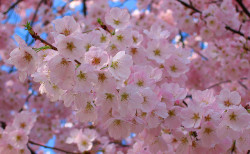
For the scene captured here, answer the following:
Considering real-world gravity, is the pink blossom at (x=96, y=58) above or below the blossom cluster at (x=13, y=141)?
above

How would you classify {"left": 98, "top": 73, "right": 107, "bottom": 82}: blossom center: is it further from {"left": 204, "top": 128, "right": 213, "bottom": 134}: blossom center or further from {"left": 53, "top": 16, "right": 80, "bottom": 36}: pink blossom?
{"left": 204, "top": 128, "right": 213, "bottom": 134}: blossom center

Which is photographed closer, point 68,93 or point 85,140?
point 68,93

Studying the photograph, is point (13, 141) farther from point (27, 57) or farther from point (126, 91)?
point (126, 91)

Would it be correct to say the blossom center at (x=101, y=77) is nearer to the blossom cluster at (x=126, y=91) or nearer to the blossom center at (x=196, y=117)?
the blossom cluster at (x=126, y=91)

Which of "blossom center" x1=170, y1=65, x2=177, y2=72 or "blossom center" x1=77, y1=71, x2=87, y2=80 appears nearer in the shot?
"blossom center" x1=77, y1=71, x2=87, y2=80

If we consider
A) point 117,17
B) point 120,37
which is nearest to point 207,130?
point 120,37

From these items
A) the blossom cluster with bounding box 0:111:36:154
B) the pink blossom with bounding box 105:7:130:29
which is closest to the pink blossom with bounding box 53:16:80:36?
the pink blossom with bounding box 105:7:130:29

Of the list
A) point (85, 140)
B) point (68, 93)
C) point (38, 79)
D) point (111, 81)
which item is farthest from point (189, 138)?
point (85, 140)

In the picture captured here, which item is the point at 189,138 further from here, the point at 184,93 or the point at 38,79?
the point at 38,79

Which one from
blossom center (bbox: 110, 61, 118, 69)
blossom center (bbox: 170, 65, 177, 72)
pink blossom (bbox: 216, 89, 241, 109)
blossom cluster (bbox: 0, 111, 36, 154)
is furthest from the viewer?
blossom center (bbox: 170, 65, 177, 72)

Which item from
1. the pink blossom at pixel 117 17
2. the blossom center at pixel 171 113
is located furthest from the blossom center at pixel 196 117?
the pink blossom at pixel 117 17

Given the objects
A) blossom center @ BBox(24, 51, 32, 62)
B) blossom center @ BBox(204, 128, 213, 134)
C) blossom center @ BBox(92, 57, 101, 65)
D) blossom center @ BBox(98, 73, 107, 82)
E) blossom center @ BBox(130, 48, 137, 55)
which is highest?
blossom center @ BBox(24, 51, 32, 62)
